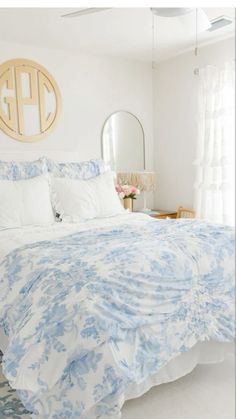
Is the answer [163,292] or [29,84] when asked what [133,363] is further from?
[29,84]

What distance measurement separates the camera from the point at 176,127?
11.9ft

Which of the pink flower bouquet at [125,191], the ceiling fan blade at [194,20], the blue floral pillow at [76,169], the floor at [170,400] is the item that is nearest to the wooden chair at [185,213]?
the pink flower bouquet at [125,191]

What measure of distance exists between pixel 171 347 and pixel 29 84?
2.54 m

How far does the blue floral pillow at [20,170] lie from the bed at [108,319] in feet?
3.68

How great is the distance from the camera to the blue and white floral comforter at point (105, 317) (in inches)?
47.8

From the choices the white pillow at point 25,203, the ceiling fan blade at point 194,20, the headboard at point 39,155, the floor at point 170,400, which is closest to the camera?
the floor at point 170,400

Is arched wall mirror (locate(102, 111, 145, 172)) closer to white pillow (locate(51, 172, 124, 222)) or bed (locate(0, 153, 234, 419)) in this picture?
white pillow (locate(51, 172, 124, 222))

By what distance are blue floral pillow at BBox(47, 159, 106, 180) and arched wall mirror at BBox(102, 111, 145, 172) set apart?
1.99 feet

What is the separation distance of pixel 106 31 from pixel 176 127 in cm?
119

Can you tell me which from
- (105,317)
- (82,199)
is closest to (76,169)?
(82,199)

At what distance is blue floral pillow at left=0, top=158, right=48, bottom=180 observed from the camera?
2588mm

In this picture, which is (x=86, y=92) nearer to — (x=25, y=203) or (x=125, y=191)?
(x=125, y=191)

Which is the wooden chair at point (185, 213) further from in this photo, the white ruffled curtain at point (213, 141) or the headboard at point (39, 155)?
the headboard at point (39, 155)
